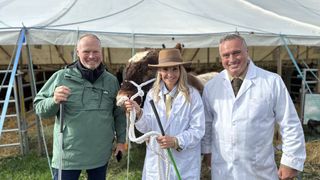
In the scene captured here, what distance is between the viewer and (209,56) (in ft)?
27.4

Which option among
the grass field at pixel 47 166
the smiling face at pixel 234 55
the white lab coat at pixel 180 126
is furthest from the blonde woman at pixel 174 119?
the grass field at pixel 47 166

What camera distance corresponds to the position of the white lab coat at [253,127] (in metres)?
2.06

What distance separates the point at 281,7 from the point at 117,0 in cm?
310

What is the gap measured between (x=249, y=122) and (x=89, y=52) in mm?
1081

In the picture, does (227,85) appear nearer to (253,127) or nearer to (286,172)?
(253,127)

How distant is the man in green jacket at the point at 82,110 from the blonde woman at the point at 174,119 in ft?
1.09

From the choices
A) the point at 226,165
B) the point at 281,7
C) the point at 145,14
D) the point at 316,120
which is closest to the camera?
the point at 226,165

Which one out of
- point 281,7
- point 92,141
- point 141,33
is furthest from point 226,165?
point 281,7

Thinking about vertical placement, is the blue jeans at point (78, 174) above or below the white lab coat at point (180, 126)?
below

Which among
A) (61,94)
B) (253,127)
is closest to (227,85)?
(253,127)

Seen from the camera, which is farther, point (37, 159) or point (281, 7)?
point (281, 7)

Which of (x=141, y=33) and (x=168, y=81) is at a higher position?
(x=141, y=33)

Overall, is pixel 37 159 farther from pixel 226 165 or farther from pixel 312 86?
pixel 312 86

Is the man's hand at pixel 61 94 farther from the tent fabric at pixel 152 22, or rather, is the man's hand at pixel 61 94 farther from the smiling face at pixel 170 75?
the tent fabric at pixel 152 22
